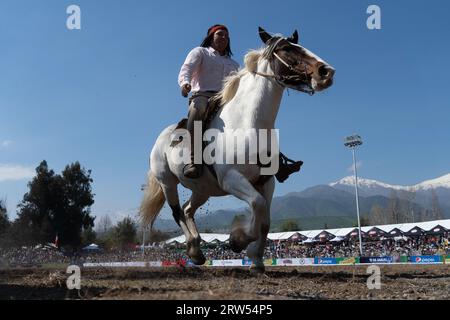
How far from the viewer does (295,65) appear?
669 centimetres

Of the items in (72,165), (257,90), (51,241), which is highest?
(72,165)

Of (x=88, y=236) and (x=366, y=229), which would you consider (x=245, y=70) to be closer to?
(x=366, y=229)

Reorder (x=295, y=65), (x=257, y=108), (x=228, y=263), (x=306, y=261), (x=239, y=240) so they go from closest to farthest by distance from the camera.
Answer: (x=239, y=240)
(x=257, y=108)
(x=295, y=65)
(x=306, y=261)
(x=228, y=263)

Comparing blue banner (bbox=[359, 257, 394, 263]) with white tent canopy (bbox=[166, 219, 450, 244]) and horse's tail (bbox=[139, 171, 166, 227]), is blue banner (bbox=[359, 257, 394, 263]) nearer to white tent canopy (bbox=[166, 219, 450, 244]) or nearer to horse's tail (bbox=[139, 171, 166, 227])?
white tent canopy (bbox=[166, 219, 450, 244])

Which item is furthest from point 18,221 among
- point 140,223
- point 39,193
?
point 140,223

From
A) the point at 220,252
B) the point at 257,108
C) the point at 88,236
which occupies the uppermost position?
the point at 257,108

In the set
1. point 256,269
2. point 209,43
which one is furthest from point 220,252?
point 256,269

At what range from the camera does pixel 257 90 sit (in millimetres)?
6793

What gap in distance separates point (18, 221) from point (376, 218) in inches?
4106

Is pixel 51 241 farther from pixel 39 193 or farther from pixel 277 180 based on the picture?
pixel 277 180

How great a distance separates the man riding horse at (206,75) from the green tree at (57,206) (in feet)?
155

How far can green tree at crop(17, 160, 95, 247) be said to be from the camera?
50938 mm

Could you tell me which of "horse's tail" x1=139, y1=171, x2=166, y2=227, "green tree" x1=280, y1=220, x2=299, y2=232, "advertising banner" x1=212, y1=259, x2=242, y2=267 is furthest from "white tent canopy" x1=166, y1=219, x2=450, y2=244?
"green tree" x1=280, y1=220, x2=299, y2=232

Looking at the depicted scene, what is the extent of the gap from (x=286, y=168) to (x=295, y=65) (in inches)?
66.5
